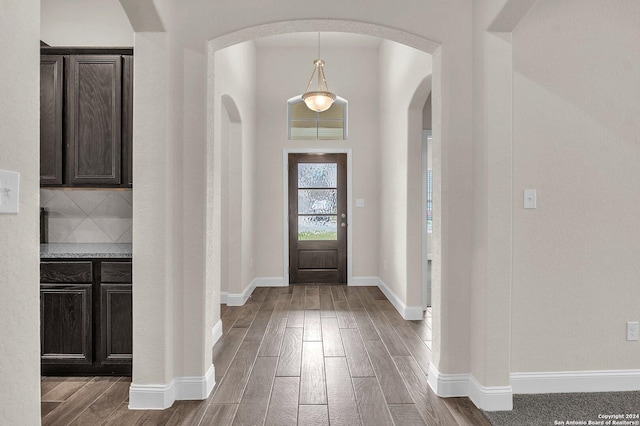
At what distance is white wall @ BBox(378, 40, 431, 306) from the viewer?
4.27 meters

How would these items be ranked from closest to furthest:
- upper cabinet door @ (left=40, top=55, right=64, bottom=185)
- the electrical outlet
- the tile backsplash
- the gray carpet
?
the gray carpet < the electrical outlet < upper cabinet door @ (left=40, top=55, right=64, bottom=185) < the tile backsplash

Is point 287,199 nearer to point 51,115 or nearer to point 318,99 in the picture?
point 318,99

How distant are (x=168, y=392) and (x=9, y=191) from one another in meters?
1.71

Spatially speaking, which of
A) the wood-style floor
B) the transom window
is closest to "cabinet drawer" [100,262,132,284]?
the wood-style floor

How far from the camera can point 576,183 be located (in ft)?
8.46

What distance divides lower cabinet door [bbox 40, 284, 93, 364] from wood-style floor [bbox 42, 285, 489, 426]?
180mm

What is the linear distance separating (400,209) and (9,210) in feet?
→ 13.0

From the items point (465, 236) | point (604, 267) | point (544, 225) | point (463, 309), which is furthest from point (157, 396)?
point (604, 267)

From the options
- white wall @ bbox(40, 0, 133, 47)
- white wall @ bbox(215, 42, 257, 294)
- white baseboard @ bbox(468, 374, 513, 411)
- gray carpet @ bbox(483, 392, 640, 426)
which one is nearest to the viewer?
gray carpet @ bbox(483, 392, 640, 426)

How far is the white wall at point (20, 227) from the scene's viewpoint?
3.79 feet

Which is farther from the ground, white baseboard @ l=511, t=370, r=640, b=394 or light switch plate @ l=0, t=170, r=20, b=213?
light switch plate @ l=0, t=170, r=20, b=213

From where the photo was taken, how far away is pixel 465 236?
2.58 meters

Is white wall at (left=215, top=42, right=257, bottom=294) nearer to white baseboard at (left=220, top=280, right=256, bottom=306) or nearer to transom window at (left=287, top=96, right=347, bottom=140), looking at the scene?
white baseboard at (left=220, top=280, right=256, bottom=306)

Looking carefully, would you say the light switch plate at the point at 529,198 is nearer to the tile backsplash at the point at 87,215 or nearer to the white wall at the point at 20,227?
the white wall at the point at 20,227
